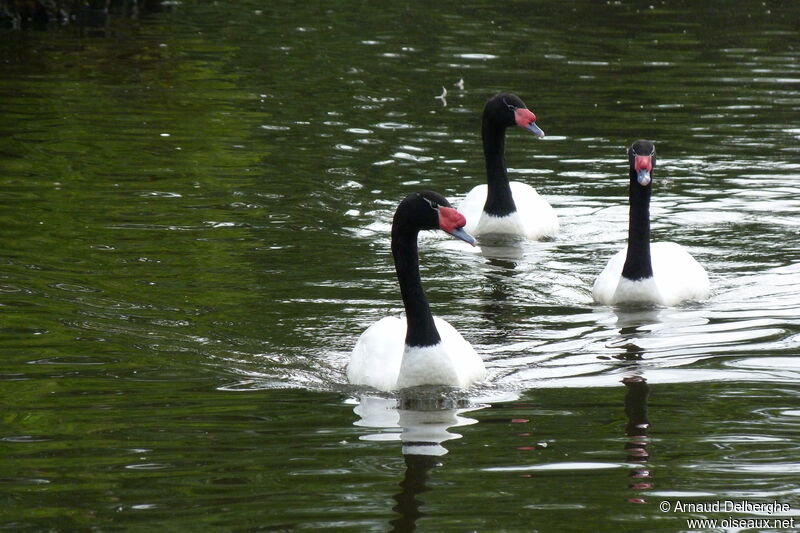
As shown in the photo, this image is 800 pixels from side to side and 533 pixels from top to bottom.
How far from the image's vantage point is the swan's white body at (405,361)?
938cm

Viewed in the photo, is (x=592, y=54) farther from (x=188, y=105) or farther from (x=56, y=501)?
(x=56, y=501)

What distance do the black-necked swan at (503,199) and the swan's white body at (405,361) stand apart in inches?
192

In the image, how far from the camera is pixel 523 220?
14.8 metres

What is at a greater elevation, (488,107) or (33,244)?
(488,107)

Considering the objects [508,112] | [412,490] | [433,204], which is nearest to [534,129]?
[508,112]

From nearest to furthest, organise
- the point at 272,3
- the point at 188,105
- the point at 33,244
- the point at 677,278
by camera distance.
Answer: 1. the point at 677,278
2. the point at 33,244
3. the point at 188,105
4. the point at 272,3

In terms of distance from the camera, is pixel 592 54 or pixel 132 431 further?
pixel 592 54

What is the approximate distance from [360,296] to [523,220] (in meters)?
3.18

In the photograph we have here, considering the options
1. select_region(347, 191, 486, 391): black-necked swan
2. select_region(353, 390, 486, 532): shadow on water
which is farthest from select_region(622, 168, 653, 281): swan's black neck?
select_region(353, 390, 486, 532): shadow on water

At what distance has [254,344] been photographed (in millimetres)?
10617

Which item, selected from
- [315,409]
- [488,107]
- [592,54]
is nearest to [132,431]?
[315,409]

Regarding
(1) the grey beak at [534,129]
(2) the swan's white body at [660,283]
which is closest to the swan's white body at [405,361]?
(2) the swan's white body at [660,283]

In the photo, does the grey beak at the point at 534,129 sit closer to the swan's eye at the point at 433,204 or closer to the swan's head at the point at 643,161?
the swan's head at the point at 643,161

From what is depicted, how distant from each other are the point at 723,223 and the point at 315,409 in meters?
7.00
